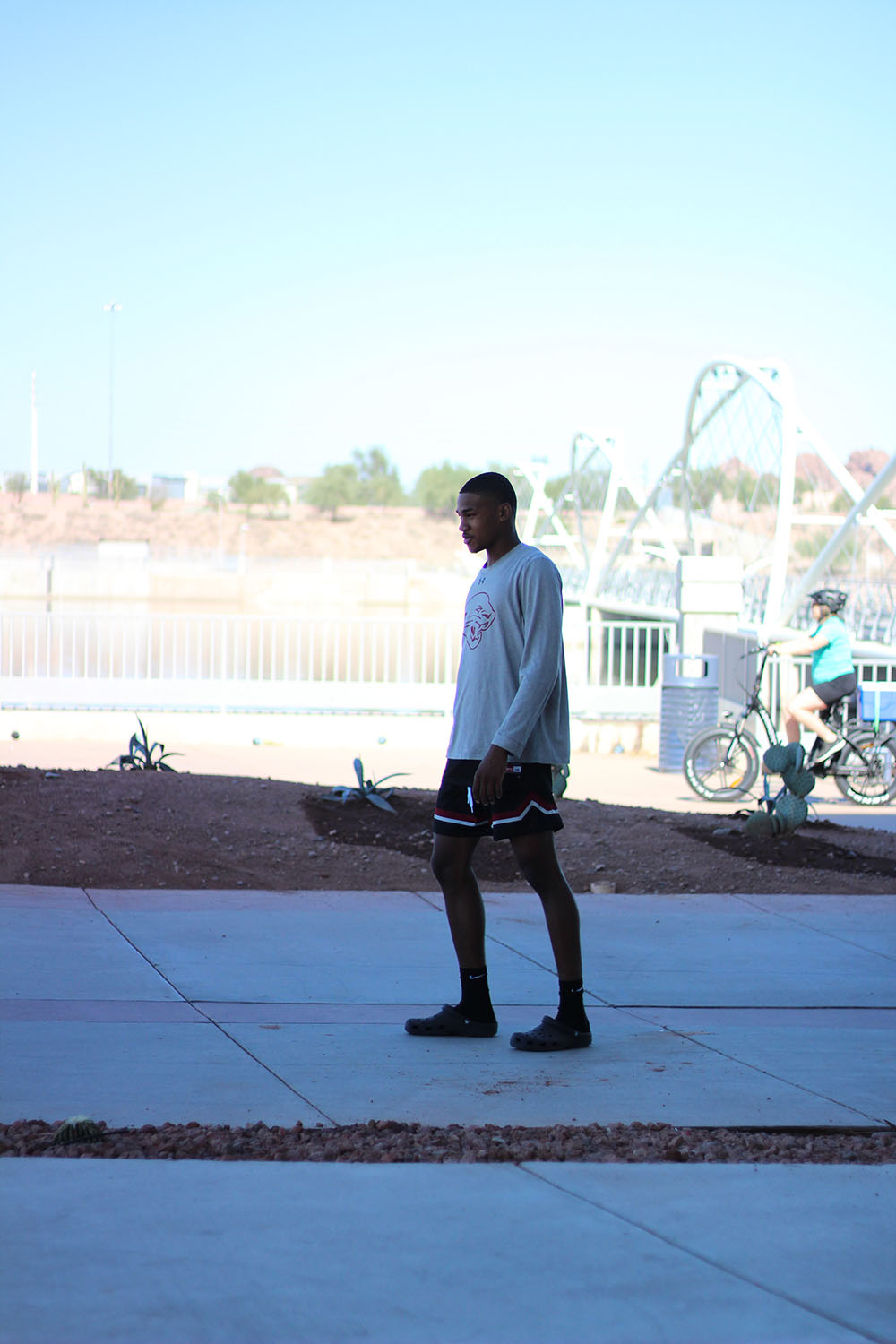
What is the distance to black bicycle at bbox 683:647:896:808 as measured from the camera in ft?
40.9

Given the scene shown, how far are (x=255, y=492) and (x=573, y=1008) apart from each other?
152760 millimetres

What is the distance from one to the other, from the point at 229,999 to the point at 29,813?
2.98 meters

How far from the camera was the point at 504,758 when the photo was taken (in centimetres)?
443

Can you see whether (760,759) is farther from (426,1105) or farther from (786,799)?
(426,1105)

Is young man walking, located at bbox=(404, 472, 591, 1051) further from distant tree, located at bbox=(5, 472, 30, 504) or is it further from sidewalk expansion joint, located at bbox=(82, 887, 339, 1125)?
distant tree, located at bbox=(5, 472, 30, 504)

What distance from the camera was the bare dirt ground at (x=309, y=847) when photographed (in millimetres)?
7164

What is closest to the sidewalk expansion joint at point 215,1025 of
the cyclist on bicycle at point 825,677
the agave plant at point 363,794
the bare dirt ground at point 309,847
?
the bare dirt ground at point 309,847

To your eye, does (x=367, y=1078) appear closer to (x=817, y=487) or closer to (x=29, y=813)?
(x=29, y=813)

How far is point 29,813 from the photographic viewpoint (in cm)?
759

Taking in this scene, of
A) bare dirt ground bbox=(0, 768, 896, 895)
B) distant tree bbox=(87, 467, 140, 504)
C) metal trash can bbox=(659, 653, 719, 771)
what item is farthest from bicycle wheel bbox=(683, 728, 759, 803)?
distant tree bbox=(87, 467, 140, 504)

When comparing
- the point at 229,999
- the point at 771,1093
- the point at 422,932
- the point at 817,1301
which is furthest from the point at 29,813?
the point at 817,1301

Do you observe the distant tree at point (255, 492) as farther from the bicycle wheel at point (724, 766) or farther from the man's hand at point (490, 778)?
the man's hand at point (490, 778)

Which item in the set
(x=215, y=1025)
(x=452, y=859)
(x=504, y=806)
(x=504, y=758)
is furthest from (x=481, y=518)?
(x=215, y=1025)

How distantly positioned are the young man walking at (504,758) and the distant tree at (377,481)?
513ft
